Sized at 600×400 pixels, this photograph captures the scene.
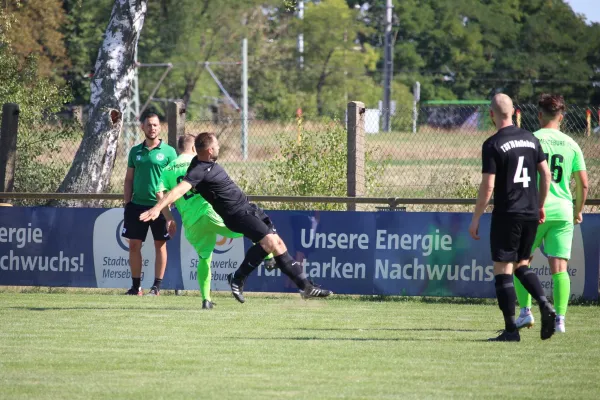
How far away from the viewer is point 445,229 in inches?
464

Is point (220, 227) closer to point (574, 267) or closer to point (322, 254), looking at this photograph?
point (322, 254)

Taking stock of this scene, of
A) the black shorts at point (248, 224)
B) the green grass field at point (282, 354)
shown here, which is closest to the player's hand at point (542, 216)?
the green grass field at point (282, 354)

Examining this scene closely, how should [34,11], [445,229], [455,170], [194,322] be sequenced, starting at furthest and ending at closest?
[34,11] → [455,170] → [445,229] → [194,322]

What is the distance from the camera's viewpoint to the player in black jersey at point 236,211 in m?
9.55

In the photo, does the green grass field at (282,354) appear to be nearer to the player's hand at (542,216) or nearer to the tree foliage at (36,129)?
the player's hand at (542,216)

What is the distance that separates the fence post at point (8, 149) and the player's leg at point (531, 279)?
25.8 ft

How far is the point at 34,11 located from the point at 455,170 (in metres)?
31.2

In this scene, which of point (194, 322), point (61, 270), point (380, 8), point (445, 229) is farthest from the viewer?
point (380, 8)

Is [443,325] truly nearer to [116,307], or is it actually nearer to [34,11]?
[116,307]

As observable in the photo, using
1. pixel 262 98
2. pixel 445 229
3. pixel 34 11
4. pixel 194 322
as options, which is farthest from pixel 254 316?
pixel 262 98

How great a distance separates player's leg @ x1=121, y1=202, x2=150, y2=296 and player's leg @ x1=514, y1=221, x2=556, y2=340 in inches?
199

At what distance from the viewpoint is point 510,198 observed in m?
7.95

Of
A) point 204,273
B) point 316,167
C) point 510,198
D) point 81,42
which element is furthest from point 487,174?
point 81,42

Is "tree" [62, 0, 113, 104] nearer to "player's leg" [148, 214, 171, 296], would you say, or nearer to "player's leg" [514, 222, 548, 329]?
"player's leg" [148, 214, 171, 296]
